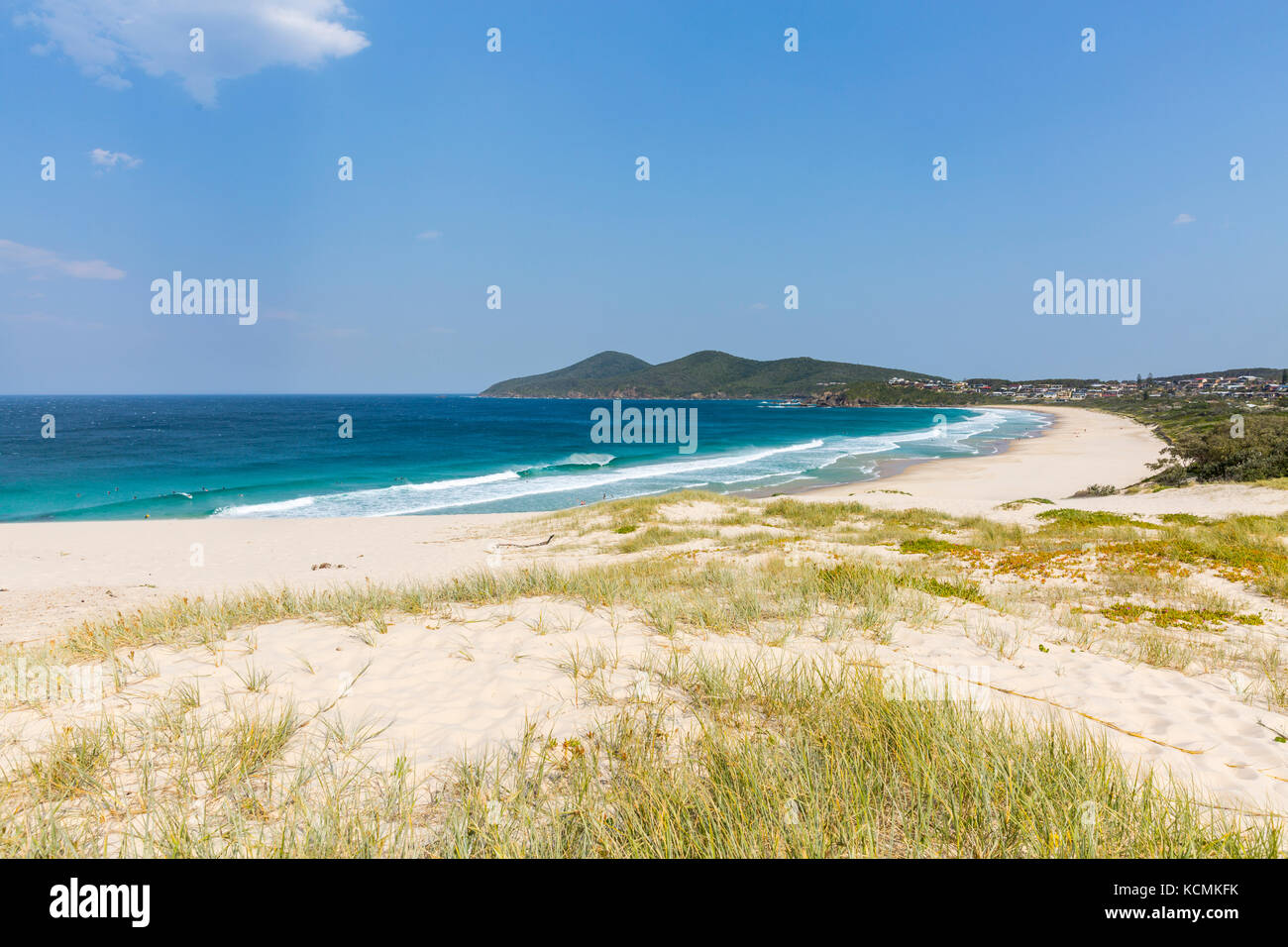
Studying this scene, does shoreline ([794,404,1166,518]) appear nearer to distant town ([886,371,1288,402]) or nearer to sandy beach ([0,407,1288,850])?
sandy beach ([0,407,1288,850])

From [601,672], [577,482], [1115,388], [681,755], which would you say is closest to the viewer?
[681,755]

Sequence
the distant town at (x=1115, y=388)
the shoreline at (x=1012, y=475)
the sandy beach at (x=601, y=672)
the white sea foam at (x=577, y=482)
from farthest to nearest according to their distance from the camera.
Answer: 1. the distant town at (x=1115, y=388)
2. the white sea foam at (x=577, y=482)
3. the shoreline at (x=1012, y=475)
4. the sandy beach at (x=601, y=672)

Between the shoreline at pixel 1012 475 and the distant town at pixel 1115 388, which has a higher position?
the distant town at pixel 1115 388

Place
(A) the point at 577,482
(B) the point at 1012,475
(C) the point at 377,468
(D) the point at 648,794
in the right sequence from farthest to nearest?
(C) the point at 377,468 < (A) the point at 577,482 < (B) the point at 1012,475 < (D) the point at 648,794

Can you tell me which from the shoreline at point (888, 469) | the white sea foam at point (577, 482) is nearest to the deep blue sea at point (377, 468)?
the white sea foam at point (577, 482)

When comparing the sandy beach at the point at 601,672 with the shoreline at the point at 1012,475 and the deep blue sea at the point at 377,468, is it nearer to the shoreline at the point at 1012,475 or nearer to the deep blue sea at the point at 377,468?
the shoreline at the point at 1012,475

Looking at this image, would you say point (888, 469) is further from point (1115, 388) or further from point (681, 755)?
point (1115, 388)

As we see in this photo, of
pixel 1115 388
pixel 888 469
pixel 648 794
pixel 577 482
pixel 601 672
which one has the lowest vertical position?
pixel 577 482

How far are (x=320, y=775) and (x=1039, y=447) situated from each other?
66060mm

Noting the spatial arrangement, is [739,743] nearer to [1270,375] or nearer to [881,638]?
[881,638]

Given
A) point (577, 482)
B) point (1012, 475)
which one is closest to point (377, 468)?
point (577, 482)

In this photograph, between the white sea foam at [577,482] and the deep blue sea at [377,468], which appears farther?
the deep blue sea at [377,468]
